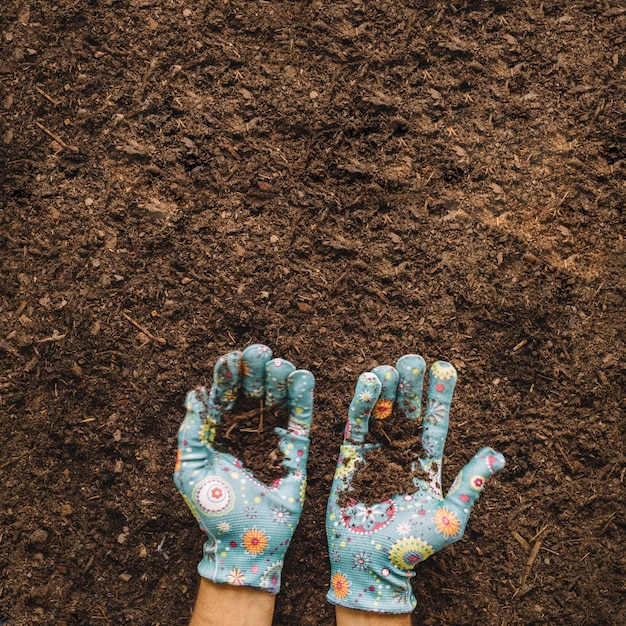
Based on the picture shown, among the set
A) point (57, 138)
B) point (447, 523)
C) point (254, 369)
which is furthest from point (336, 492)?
point (57, 138)

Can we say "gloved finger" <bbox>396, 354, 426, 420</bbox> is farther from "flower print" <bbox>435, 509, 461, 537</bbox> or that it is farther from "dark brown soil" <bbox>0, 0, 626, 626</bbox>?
"flower print" <bbox>435, 509, 461, 537</bbox>

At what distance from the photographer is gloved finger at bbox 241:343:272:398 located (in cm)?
177

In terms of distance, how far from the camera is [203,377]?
1.88m

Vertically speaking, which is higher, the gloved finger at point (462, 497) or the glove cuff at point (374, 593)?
the gloved finger at point (462, 497)

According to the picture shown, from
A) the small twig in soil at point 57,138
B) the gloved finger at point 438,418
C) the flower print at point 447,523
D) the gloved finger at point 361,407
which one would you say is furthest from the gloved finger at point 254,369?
the small twig in soil at point 57,138

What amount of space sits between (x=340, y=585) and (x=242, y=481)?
38 centimetres

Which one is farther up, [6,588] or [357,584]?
[357,584]

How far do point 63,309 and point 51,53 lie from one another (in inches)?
28.4

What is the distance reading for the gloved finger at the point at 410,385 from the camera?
5.92ft

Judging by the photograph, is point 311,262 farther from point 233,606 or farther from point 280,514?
point 233,606

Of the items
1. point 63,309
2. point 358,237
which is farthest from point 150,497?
point 358,237

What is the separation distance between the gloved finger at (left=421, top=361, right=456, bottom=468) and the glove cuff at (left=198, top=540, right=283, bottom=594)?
0.50m

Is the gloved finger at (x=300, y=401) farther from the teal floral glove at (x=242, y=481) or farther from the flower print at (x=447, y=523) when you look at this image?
the flower print at (x=447, y=523)

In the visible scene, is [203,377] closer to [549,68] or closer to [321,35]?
[321,35]
